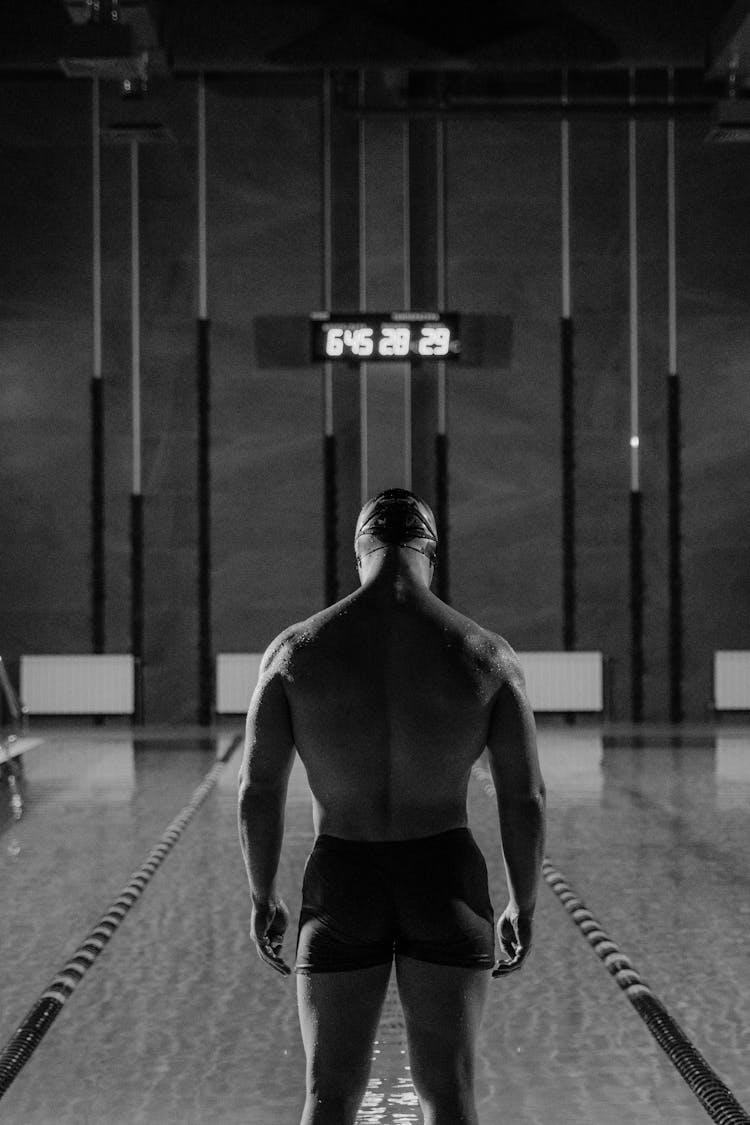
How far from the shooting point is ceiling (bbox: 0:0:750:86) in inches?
537

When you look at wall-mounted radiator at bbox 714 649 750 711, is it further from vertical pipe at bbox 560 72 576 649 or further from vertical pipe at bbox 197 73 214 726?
vertical pipe at bbox 197 73 214 726

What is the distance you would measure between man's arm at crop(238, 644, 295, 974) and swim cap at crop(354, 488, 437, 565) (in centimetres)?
27

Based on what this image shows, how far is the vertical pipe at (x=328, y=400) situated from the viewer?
54.5 ft

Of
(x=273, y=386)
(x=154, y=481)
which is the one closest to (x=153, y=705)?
(x=154, y=481)

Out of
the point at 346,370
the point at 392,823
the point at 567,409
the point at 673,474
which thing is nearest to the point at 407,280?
the point at 346,370

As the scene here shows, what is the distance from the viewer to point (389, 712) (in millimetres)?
2404

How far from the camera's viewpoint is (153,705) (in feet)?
54.2

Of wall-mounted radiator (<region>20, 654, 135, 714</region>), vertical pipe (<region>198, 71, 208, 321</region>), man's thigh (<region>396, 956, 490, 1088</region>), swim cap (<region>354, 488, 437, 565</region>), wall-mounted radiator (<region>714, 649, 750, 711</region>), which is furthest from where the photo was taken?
vertical pipe (<region>198, 71, 208, 321</region>)

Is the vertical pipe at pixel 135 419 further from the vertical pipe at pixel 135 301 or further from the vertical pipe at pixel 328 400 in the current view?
the vertical pipe at pixel 328 400

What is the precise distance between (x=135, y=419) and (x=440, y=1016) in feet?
48.3

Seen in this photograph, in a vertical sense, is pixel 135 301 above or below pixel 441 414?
above

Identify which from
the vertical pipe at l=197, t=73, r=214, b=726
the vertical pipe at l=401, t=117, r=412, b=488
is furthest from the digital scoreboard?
the vertical pipe at l=197, t=73, r=214, b=726

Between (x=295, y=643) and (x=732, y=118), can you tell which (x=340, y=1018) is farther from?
(x=732, y=118)

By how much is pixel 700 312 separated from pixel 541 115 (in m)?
2.99
